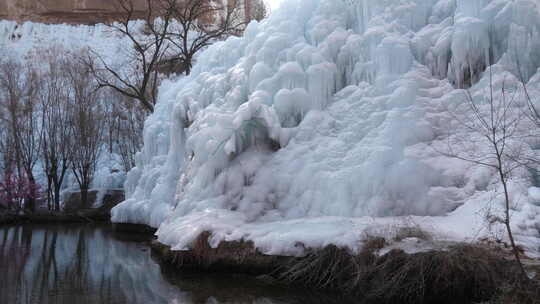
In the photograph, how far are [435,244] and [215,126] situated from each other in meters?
4.38

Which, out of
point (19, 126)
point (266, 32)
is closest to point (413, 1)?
point (266, 32)

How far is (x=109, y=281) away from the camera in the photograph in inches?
287

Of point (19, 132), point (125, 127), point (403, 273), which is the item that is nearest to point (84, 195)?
point (19, 132)

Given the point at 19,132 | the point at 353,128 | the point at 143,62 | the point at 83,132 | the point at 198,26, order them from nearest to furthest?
the point at 353,128 < the point at 143,62 < the point at 198,26 < the point at 19,132 < the point at 83,132

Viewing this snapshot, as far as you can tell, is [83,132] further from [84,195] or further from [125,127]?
[125,127]

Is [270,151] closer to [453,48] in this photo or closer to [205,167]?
[205,167]

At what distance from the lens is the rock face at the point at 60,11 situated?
134ft

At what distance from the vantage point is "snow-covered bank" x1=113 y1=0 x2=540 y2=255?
6.71 m

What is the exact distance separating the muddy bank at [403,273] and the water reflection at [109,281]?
277 millimetres

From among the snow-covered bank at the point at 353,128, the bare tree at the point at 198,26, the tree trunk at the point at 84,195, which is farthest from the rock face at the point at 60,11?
the snow-covered bank at the point at 353,128

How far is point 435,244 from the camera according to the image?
5.45 m

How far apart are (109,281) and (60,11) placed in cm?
3968

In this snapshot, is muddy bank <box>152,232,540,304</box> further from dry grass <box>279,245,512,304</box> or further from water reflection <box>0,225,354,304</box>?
water reflection <box>0,225,354,304</box>

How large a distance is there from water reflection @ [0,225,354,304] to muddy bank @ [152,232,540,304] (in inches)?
10.9
